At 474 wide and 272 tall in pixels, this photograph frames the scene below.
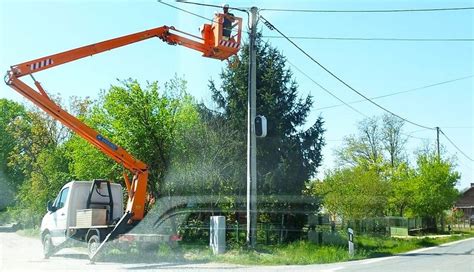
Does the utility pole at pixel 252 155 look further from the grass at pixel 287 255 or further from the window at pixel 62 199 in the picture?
the window at pixel 62 199

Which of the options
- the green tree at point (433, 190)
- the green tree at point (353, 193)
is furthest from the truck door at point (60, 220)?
the green tree at point (433, 190)

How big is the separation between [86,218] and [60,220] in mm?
1383

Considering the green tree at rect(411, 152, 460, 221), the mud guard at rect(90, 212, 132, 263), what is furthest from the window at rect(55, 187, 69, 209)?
the green tree at rect(411, 152, 460, 221)

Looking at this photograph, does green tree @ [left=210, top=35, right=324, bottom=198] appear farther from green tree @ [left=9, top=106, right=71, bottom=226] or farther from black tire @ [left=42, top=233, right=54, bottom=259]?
green tree @ [left=9, top=106, right=71, bottom=226]

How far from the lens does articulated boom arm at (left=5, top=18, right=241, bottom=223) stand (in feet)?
53.1

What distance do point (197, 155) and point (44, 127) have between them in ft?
77.4

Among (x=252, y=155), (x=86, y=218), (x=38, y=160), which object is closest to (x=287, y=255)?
(x=252, y=155)

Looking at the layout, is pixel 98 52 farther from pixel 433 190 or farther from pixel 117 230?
pixel 433 190

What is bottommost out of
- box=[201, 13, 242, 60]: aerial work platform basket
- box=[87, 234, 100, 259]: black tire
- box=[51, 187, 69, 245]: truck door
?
box=[87, 234, 100, 259]: black tire

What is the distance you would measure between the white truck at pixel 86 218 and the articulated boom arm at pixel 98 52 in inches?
32.5

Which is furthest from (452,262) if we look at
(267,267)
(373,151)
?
(373,151)

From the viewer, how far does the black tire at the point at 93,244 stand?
640 inches

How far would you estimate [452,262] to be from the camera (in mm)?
16578

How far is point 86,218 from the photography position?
1711cm
